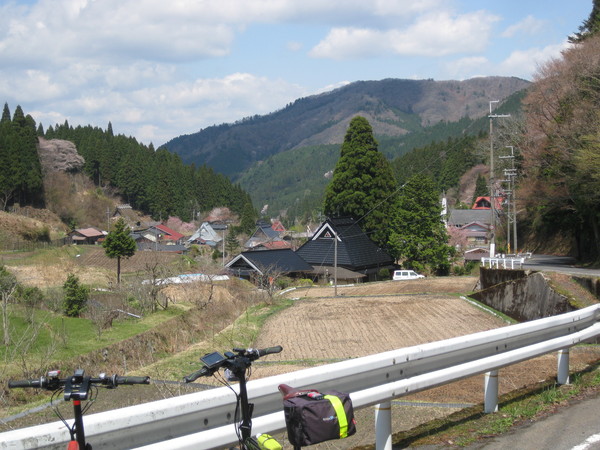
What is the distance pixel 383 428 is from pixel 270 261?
32.3 meters

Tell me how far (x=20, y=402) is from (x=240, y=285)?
66.3 feet

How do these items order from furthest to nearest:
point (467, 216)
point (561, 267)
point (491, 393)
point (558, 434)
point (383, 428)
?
point (467, 216)
point (561, 267)
point (491, 393)
point (558, 434)
point (383, 428)

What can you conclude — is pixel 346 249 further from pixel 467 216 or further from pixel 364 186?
pixel 467 216

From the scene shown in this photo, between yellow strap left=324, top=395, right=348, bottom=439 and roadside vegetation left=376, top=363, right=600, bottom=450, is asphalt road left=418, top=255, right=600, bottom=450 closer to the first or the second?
roadside vegetation left=376, top=363, right=600, bottom=450

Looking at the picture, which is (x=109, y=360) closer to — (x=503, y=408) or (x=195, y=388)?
(x=195, y=388)

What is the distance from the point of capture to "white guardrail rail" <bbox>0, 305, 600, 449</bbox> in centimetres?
284

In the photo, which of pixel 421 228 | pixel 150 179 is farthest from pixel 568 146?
pixel 150 179

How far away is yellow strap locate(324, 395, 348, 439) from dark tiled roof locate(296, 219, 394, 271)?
107 ft

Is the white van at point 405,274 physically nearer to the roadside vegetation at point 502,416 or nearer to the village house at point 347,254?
the village house at point 347,254

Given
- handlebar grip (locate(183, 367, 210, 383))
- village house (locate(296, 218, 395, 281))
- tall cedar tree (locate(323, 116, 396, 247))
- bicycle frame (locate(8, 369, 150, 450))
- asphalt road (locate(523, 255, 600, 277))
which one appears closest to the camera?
bicycle frame (locate(8, 369, 150, 450))

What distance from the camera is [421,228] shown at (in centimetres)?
3441

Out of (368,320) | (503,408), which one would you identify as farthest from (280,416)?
(368,320)

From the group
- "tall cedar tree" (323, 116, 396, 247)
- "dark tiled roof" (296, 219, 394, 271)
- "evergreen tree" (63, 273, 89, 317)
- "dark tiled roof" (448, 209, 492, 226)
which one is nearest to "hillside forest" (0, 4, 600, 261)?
"tall cedar tree" (323, 116, 396, 247)

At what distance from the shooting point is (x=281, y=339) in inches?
575
